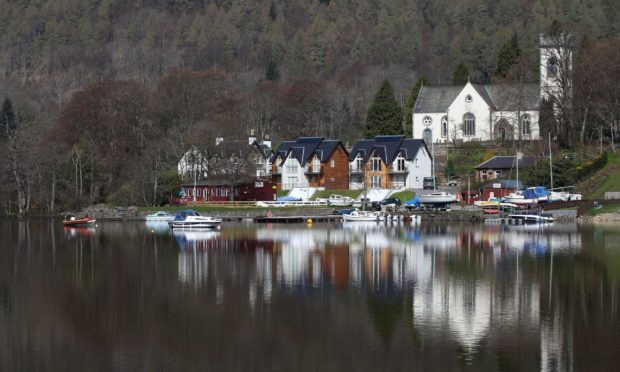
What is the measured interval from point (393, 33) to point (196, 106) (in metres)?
88.2

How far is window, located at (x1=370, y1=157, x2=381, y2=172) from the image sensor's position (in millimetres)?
94125

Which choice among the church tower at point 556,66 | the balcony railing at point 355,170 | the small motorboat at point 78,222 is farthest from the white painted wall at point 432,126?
the small motorboat at point 78,222

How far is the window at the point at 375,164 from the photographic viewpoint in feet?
309

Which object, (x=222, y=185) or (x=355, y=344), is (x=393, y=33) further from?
(x=355, y=344)

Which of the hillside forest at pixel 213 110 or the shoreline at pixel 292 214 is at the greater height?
the hillside forest at pixel 213 110

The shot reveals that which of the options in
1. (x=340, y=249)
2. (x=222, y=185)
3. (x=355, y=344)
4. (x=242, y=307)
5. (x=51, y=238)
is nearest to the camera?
(x=355, y=344)

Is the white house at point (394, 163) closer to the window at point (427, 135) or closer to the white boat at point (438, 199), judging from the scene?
the window at point (427, 135)

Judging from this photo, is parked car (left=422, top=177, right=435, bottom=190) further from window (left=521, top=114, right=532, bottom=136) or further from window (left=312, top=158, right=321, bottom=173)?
window (left=521, top=114, right=532, bottom=136)

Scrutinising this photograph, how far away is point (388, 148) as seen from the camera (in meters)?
93.9

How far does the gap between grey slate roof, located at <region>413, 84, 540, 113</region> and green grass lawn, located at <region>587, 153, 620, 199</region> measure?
44.7ft

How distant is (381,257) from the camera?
1971 inches

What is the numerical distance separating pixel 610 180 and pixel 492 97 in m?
22.4

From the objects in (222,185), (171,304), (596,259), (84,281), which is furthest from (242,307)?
(222,185)

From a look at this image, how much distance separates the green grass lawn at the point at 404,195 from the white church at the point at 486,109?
1120cm
